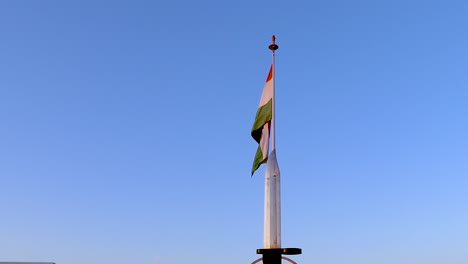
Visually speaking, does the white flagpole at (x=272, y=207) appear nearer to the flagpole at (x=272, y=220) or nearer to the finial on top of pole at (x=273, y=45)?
the flagpole at (x=272, y=220)

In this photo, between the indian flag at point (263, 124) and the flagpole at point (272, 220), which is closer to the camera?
the flagpole at point (272, 220)

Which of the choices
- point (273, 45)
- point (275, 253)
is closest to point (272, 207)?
point (275, 253)

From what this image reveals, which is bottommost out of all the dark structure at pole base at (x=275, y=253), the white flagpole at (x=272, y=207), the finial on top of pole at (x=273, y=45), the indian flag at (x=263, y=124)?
the dark structure at pole base at (x=275, y=253)

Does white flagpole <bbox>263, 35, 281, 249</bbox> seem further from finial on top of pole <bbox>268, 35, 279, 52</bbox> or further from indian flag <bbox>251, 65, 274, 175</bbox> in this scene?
finial on top of pole <bbox>268, 35, 279, 52</bbox>

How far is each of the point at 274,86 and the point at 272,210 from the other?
15.1ft

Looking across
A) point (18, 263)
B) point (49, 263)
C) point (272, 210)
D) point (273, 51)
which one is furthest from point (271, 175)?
point (18, 263)

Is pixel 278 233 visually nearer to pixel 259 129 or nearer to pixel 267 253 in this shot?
pixel 267 253

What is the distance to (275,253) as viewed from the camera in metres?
15.1

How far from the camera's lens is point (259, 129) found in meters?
18.2

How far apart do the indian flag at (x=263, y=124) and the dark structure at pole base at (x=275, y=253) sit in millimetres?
3115

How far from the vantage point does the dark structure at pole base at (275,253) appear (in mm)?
14914

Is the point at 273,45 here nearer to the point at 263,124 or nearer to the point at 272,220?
the point at 263,124

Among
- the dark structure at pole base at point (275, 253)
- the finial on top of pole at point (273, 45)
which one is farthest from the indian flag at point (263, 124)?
the dark structure at pole base at point (275, 253)

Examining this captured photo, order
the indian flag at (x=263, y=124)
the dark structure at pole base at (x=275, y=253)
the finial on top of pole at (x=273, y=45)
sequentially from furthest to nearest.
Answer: the finial on top of pole at (x=273, y=45)
the indian flag at (x=263, y=124)
the dark structure at pole base at (x=275, y=253)
